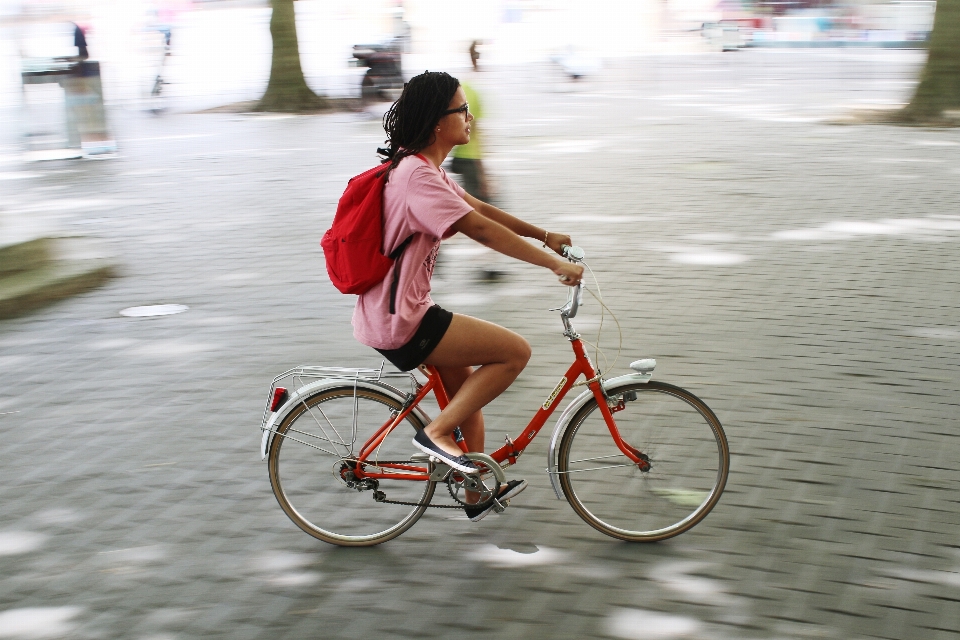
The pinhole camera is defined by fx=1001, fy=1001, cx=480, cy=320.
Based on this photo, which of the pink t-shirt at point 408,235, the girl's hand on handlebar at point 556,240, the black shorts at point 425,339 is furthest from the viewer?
the girl's hand on handlebar at point 556,240

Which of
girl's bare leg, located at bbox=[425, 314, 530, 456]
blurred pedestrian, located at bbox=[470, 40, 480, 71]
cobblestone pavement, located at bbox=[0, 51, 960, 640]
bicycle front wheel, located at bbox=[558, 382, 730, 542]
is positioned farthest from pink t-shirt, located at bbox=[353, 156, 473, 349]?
blurred pedestrian, located at bbox=[470, 40, 480, 71]

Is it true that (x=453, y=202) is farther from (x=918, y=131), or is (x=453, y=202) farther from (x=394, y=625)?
(x=918, y=131)

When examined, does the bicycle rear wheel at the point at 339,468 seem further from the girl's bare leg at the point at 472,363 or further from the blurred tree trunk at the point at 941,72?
the blurred tree trunk at the point at 941,72

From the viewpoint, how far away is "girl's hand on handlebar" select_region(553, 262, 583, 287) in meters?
3.60

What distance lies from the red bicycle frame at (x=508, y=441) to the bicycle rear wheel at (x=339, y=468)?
27 mm

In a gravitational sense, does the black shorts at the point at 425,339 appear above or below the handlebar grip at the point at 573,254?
below

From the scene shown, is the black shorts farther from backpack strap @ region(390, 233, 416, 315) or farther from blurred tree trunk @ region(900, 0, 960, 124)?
blurred tree trunk @ region(900, 0, 960, 124)

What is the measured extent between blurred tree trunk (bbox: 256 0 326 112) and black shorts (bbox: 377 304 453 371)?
57.2ft

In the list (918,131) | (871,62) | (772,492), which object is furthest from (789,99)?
(772,492)

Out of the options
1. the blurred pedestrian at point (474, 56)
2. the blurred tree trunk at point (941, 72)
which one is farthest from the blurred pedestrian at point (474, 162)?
the blurred tree trunk at point (941, 72)

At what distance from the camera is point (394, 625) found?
3.58 m

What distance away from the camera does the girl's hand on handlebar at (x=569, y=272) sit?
11.8 ft

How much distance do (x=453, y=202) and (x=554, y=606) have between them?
59.7 inches

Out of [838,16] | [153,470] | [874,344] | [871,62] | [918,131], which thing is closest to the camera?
Answer: [153,470]
